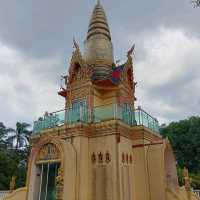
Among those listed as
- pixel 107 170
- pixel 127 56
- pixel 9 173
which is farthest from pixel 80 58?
pixel 9 173

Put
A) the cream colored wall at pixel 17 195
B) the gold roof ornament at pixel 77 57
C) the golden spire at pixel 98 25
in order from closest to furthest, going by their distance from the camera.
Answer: the cream colored wall at pixel 17 195 → the gold roof ornament at pixel 77 57 → the golden spire at pixel 98 25

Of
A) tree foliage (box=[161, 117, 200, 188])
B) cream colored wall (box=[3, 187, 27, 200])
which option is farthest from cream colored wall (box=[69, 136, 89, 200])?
tree foliage (box=[161, 117, 200, 188])

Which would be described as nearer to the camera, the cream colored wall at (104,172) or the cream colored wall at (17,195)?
the cream colored wall at (104,172)

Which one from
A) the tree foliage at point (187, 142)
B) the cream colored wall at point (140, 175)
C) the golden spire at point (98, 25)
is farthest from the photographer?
the tree foliage at point (187, 142)

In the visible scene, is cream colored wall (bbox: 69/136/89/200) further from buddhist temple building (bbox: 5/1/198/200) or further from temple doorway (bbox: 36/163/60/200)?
temple doorway (bbox: 36/163/60/200)

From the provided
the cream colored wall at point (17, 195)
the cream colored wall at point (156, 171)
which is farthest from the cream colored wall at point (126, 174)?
the cream colored wall at point (17, 195)

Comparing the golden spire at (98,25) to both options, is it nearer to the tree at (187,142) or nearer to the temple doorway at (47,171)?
the temple doorway at (47,171)

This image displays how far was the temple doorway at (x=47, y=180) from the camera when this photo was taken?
12344 millimetres

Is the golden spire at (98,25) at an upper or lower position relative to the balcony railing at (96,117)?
upper

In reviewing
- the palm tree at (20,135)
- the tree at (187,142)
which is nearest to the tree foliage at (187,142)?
the tree at (187,142)

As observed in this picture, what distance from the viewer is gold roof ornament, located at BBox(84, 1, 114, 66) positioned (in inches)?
698

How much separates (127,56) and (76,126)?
7.10 metres

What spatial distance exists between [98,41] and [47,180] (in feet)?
34.3

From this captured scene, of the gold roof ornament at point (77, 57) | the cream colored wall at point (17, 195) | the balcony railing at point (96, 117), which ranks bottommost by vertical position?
the cream colored wall at point (17, 195)
